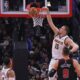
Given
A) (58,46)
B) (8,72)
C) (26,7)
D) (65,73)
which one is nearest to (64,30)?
(58,46)

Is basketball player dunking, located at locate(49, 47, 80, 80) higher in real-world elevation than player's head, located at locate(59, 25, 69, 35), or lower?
lower

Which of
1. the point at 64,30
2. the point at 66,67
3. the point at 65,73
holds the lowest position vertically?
the point at 65,73

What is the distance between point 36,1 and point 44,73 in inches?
81.6

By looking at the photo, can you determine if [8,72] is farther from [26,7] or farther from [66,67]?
[26,7]

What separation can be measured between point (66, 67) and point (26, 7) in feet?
14.0

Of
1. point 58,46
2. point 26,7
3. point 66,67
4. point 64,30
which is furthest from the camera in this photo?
point 26,7

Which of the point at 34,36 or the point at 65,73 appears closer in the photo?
the point at 65,73

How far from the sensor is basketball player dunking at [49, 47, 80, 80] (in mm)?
8664

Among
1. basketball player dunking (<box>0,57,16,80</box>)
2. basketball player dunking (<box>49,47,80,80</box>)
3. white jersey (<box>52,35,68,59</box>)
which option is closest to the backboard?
white jersey (<box>52,35,68,59</box>)

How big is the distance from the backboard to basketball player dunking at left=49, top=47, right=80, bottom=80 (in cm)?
391

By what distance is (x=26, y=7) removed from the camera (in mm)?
12633

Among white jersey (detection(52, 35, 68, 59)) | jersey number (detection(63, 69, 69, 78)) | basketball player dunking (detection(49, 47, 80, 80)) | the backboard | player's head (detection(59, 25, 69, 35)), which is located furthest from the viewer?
the backboard

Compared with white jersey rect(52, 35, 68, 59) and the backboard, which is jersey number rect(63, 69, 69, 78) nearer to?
white jersey rect(52, 35, 68, 59)

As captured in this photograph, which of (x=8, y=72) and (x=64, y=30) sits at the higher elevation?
(x=64, y=30)
